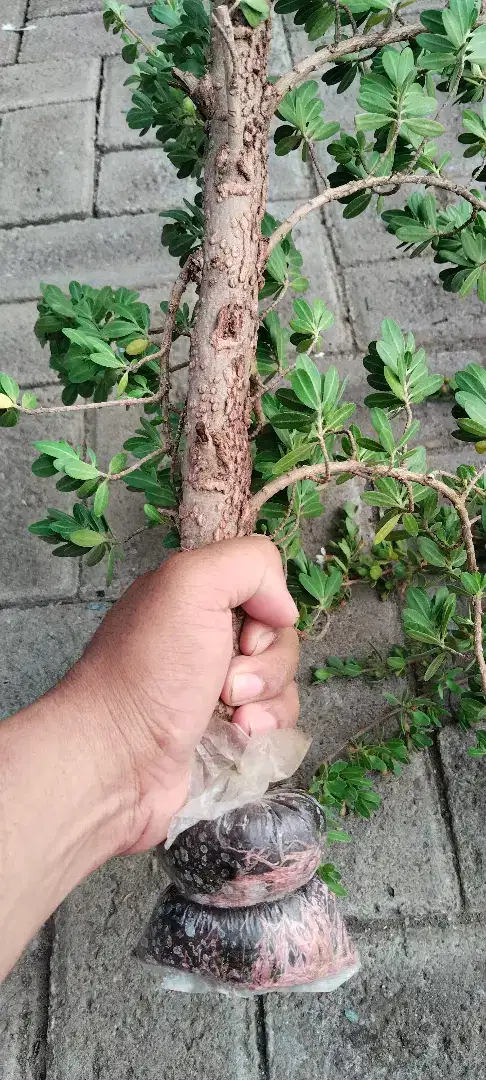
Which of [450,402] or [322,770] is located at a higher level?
[450,402]

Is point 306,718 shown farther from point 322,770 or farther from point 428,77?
point 428,77

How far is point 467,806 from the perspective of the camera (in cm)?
201

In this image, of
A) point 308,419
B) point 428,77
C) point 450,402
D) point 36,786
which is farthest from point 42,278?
point 36,786

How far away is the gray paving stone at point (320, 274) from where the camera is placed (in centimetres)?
270

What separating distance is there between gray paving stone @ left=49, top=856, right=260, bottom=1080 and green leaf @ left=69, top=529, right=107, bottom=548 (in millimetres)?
875

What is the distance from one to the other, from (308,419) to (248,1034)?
131cm

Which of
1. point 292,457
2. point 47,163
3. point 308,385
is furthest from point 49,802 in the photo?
point 47,163

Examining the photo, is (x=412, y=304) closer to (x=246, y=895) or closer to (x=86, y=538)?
(x=86, y=538)

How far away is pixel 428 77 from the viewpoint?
171cm

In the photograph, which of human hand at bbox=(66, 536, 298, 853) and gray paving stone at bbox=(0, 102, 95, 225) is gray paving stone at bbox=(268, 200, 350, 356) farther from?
human hand at bbox=(66, 536, 298, 853)

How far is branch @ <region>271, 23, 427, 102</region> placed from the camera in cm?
141

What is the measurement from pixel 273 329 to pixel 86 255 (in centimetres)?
151

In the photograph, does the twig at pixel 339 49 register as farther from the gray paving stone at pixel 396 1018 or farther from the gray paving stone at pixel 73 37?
the gray paving stone at pixel 73 37

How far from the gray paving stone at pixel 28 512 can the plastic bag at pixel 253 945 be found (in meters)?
1.07
